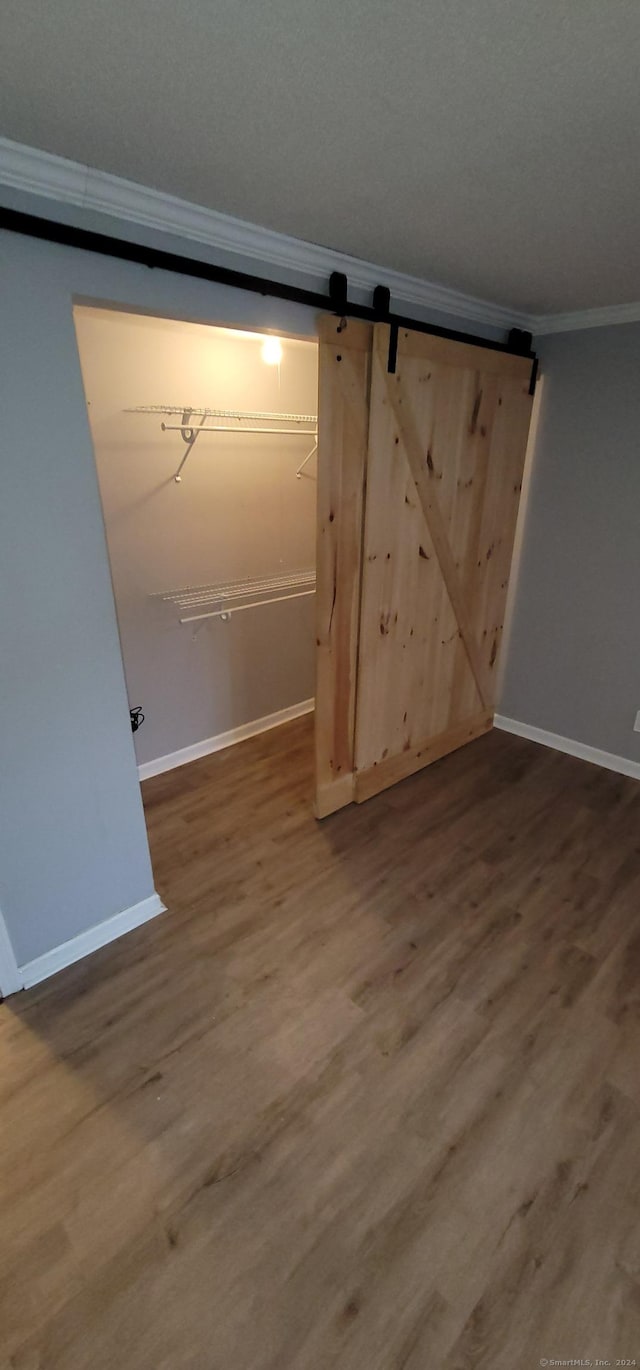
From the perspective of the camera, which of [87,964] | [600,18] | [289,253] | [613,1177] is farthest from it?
[87,964]

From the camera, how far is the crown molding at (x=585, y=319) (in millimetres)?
2537

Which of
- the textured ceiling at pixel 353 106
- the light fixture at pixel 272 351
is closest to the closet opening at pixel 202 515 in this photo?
the light fixture at pixel 272 351

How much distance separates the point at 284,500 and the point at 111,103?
214 centimetres

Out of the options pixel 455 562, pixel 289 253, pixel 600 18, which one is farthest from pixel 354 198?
pixel 455 562

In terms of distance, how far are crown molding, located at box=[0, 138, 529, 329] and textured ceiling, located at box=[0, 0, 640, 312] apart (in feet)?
0.12

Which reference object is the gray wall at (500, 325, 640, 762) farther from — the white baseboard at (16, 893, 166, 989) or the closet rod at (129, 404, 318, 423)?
the white baseboard at (16, 893, 166, 989)

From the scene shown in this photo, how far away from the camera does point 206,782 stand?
299cm

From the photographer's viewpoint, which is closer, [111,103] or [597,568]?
[111,103]

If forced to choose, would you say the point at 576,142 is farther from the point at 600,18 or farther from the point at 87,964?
the point at 87,964

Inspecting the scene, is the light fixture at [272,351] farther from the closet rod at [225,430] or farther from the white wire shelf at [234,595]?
the white wire shelf at [234,595]

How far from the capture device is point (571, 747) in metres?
3.29

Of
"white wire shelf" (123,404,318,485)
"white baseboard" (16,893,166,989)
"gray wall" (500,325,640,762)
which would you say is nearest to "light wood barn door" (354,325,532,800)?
"gray wall" (500,325,640,762)

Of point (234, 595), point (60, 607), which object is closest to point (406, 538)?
point (234, 595)

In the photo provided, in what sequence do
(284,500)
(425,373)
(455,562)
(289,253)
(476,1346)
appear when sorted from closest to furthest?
(476,1346) < (289,253) < (425,373) < (455,562) < (284,500)
